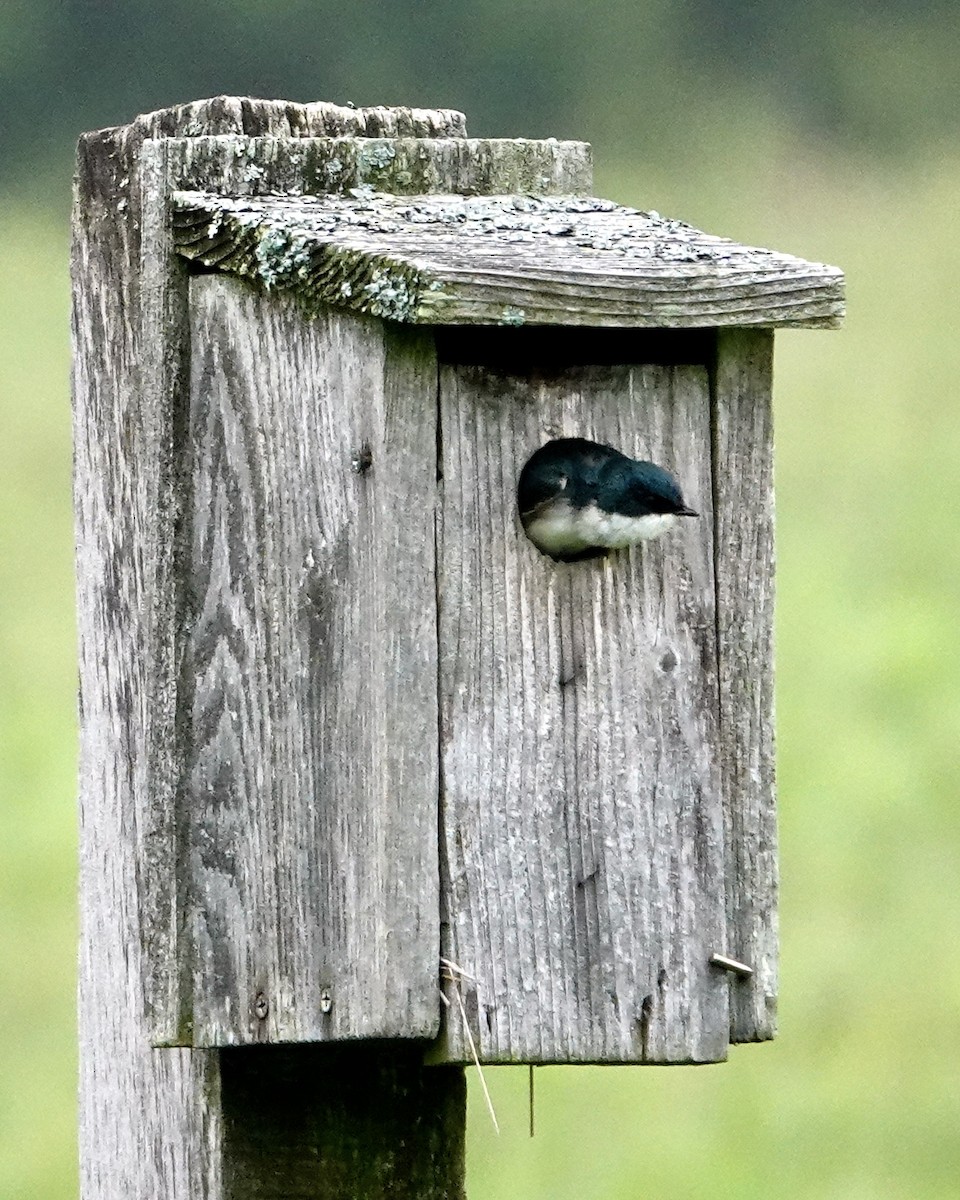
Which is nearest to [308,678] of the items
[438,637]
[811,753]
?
[438,637]

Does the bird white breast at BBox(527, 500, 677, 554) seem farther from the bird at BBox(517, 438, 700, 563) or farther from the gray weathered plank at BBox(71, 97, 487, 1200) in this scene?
the gray weathered plank at BBox(71, 97, 487, 1200)

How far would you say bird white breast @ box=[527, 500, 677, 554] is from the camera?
2408mm

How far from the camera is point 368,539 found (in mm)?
2395

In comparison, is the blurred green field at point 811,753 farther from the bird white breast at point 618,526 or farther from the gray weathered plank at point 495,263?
the gray weathered plank at point 495,263

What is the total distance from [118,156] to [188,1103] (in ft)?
3.47

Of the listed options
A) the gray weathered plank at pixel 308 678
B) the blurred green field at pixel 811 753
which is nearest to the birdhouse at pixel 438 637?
the gray weathered plank at pixel 308 678

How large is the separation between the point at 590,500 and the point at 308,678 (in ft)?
1.14

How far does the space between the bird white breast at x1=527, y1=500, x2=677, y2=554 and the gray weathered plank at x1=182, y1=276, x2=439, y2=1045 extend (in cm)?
16

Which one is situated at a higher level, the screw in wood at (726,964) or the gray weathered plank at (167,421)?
the gray weathered plank at (167,421)

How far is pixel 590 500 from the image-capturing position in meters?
2.40

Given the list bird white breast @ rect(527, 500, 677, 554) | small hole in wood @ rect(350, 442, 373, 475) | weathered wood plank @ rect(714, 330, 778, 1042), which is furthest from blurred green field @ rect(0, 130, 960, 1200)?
small hole in wood @ rect(350, 442, 373, 475)

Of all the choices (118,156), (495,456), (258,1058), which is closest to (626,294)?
(495,456)

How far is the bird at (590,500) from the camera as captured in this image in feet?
7.89

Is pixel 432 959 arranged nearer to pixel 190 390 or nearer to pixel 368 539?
pixel 368 539
